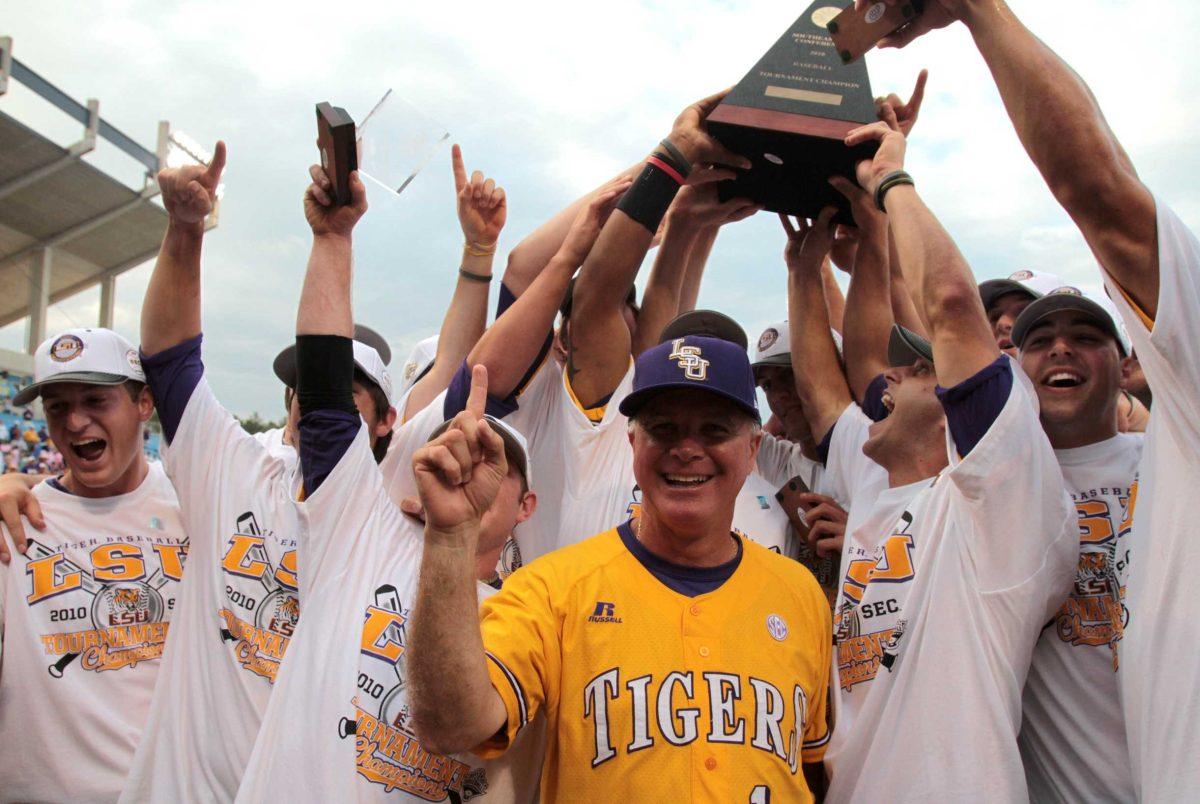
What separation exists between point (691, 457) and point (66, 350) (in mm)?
2604

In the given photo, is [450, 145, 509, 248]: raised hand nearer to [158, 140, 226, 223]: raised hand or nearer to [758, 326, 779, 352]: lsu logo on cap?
[158, 140, 226, 223]: raised hand

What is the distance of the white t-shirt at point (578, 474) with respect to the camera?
11.0 feet

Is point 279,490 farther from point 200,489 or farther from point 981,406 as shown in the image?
point 981,406

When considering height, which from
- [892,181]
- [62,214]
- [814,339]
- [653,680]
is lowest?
[653,680]

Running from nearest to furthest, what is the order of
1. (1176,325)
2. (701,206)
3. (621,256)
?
(1176,325) → (621,256) → (701,206)

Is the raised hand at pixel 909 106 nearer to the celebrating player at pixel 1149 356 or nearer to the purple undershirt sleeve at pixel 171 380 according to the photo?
the celebrating player at pixel 1149 356

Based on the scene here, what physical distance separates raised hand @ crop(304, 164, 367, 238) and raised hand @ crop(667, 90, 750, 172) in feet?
3.83

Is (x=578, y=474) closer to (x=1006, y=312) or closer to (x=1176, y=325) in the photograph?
(x=1176, y=325)

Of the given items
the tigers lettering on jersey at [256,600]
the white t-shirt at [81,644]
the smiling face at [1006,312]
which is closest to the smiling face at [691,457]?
the tigers lettering on jersey at [256,600]

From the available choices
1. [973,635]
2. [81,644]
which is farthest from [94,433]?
[973,635]

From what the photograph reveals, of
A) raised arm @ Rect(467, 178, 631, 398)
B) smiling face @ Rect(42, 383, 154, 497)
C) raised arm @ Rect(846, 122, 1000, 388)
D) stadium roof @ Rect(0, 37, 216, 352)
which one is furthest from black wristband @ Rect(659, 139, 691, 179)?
stadium roof @ Rect(0, 37, 216, 352)

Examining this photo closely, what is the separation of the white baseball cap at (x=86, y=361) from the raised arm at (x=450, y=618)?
6.89 ft

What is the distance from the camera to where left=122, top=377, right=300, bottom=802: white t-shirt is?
292cm

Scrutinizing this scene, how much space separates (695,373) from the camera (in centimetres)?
249
